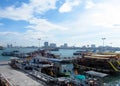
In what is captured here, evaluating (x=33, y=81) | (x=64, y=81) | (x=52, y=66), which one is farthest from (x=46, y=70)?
(x=64, y=81)

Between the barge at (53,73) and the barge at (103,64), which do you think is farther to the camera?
the barge at (103,64)

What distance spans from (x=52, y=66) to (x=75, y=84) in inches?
808

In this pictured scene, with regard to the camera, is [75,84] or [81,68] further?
[81,68]

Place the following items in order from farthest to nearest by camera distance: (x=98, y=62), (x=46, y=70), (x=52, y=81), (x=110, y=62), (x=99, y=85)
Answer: (x=98, y=62) < (x=110, y=62) < (x=46, y=70) < (x=52, y=81) < (x=99, y=85)

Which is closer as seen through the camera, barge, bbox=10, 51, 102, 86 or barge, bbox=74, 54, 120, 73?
barge, bbox=10, 51, 102, 86

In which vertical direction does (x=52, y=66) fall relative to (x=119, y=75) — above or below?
above

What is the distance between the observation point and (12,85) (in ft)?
81.5

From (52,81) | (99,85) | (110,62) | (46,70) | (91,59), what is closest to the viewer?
(99,85)

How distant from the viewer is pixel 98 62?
5591 cm

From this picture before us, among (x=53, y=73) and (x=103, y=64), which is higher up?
(x=103, y=64)

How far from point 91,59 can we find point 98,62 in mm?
3905

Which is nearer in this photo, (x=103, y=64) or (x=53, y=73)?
(x=53, y=73)

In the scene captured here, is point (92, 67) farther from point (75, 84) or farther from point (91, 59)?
point (75, 84)

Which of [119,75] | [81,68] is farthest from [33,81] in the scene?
[81,68]
